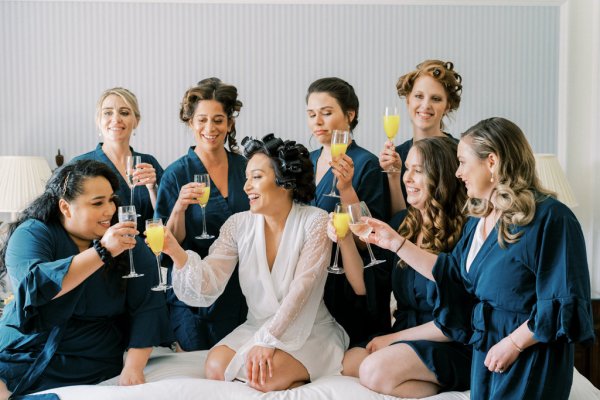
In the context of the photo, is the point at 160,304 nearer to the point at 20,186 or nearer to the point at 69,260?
the point at 69,260

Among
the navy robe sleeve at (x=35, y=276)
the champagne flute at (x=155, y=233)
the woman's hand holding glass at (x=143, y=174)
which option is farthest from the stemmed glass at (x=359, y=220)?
the woman's hand holding glass at (x=143, y=174)

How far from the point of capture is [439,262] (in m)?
2.75

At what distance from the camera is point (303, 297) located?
3027 millimetres

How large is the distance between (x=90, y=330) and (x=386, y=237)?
1.23m

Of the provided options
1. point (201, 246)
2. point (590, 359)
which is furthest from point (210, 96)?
point (590, 359)

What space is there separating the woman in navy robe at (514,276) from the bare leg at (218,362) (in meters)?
0.82

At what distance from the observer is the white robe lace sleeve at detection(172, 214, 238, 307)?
9.96 feet

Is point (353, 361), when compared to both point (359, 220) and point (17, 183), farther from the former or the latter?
point (17, 183)

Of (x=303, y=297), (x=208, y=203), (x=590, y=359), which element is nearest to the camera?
(x=303, y=297)

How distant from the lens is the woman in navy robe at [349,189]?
3.17m

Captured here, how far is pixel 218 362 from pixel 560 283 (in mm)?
1368

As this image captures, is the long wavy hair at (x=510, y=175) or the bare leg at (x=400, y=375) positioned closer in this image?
the long wavy hair at (x=510, y=175)

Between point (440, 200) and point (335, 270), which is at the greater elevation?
point (440, 200)

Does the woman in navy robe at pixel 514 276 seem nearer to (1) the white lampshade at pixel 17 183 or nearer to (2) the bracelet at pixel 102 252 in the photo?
(2) the bracelet at pixel 102 252
